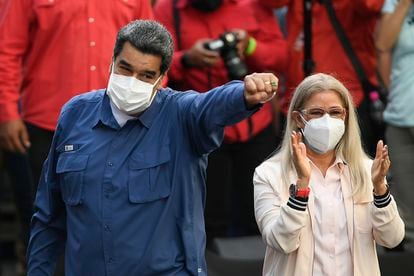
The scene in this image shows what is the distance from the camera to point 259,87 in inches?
149

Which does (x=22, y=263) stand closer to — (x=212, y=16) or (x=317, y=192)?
(x=212, y=16)

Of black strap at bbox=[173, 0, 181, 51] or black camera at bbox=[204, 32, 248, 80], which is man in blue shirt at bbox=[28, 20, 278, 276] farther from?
black strap at bbox=[173, 0, 181, 51]

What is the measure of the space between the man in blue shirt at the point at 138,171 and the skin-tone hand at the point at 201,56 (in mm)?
2025

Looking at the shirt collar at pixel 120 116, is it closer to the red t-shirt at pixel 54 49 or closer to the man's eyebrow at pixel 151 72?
the man's eyebrow at pixel 151 72

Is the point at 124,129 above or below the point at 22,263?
above

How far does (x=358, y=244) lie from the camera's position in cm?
450

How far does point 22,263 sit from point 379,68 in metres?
2.53

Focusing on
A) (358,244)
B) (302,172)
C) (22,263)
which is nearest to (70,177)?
(302,172)

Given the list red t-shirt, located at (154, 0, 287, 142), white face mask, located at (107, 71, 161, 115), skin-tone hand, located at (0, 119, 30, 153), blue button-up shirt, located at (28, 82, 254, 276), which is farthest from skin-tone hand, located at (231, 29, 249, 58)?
white face mask, located at (107, 71, 161, 115)

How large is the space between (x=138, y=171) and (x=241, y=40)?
2.40m

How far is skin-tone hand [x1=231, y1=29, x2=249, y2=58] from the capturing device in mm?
6520

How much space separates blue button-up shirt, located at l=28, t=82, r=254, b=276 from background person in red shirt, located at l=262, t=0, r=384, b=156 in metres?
2.44

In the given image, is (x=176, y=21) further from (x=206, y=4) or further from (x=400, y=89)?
(x=400, y=89)

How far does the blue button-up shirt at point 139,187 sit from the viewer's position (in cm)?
426
